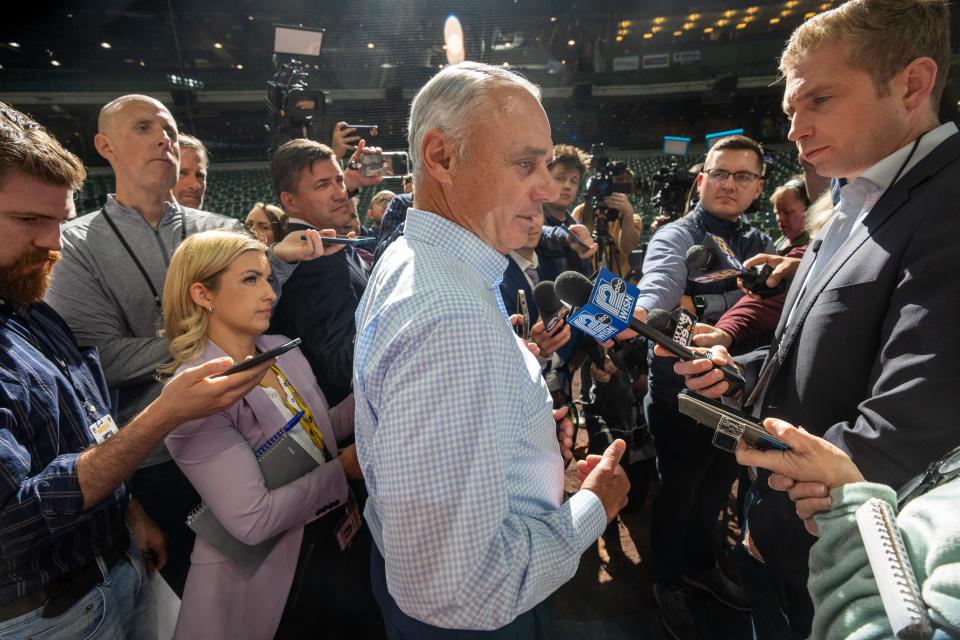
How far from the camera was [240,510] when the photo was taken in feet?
4.06

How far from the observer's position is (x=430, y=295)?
Result: 76cm

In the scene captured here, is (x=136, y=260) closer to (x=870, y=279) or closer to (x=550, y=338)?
(x=550, y=338)

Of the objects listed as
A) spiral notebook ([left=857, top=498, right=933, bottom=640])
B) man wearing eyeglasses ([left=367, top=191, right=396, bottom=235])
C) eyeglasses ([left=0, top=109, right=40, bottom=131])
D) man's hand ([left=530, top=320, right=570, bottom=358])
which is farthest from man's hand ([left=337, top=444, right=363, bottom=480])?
man wearing eyeglasses ([left=367, top=191, right=396, bottom=235])

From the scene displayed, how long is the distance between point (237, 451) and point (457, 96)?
1106mm

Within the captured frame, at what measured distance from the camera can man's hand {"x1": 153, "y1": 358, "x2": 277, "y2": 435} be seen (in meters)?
1.08

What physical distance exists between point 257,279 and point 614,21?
25784 mm

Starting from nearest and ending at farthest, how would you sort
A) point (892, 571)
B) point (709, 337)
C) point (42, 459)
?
point (892, 571)
point (42, 459)
point (709, 337)

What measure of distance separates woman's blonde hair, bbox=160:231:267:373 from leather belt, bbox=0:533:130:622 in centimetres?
56

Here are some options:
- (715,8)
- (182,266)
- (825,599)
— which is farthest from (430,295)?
(715,8)

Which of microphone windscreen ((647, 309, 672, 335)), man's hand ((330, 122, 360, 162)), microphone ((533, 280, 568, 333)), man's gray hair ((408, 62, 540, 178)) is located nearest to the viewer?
man's gray hair ((408, 62, 540, 178))

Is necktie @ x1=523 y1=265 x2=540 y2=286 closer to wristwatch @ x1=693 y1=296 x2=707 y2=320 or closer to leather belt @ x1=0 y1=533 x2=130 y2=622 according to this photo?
wristwatch @ x1=693 y1=296 x2=707 y2=320

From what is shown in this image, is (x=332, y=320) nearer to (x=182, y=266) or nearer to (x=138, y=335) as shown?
(x=182, y=266)

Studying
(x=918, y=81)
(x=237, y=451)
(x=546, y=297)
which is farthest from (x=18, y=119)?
(x=918, y=81)

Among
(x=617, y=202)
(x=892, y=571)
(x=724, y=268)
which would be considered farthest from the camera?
(x=617, y=202)
